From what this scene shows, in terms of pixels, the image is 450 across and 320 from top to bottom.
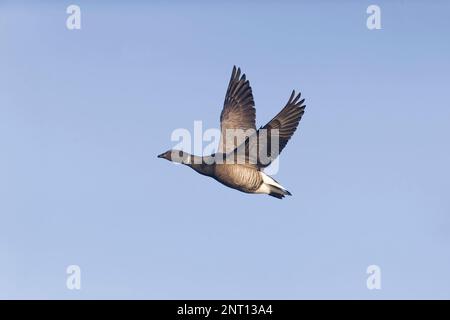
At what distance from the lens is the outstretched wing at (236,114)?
8820 millimetres

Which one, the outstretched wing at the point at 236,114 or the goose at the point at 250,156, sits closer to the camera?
the goose at the point at 250,156

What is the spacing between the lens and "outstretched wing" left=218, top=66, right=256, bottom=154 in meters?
8.82

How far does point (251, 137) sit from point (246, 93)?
0.93 m

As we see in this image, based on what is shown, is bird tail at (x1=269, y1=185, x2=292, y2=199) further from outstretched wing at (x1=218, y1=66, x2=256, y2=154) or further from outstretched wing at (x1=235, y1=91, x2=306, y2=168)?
outstretched wing at (x1=218, y1=66, x2=256, y2=154)

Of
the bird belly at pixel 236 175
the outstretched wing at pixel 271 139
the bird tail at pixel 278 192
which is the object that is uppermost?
the outstretched wing at pixel 271 139

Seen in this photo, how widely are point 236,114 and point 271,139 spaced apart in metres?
0.70

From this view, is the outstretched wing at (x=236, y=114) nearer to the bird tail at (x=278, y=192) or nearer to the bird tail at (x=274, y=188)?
the bird tail at (x=274, y=188)

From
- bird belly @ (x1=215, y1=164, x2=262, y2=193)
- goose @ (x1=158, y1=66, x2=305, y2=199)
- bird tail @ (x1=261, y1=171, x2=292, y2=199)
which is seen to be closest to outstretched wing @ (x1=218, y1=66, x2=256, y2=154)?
goose @ (x1=158, y1=66, x2=305, y2=199)

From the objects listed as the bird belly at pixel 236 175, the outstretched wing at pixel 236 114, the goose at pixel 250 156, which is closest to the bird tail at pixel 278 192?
the goose at pixel 250 156

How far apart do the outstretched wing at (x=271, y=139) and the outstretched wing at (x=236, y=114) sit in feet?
1.11
